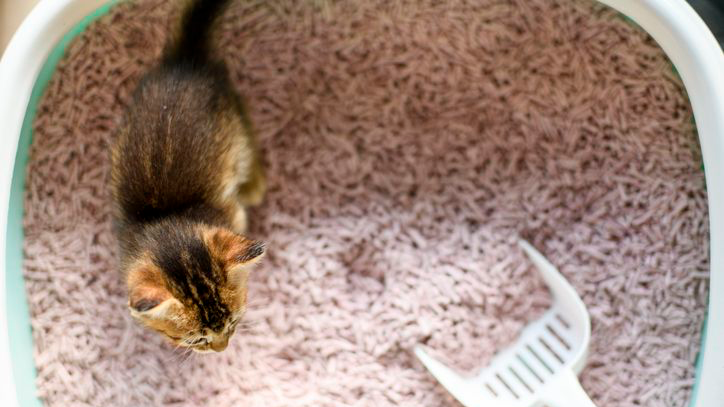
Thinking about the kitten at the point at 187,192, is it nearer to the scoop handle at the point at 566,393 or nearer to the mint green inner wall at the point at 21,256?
the mint green inner wall at the point at 21,256

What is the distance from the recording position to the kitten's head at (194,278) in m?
1.09

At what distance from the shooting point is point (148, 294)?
1.02 meters

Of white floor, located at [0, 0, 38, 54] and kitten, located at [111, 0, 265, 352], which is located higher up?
white floor, located at [0, 0, 38, 54]

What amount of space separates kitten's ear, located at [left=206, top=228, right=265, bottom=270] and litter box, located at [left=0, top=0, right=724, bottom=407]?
0.44m

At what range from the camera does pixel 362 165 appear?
61.2 inches

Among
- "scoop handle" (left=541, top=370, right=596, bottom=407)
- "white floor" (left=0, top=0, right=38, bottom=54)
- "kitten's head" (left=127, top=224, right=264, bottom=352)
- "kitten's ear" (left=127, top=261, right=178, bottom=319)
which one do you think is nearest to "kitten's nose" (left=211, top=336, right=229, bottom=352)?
"kitten's head" (left=127, top=224, right=264, bottom=352)

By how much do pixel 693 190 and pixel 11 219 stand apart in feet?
4.81

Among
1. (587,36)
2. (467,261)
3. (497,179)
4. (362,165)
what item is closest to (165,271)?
(362,165)

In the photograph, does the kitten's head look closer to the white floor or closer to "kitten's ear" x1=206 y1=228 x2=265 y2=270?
"kitten's ear" x1=206 y1=228 x2=265 y2=270

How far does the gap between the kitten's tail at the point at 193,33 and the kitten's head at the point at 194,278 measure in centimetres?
38

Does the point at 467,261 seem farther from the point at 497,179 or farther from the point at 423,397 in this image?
the point at 423,397

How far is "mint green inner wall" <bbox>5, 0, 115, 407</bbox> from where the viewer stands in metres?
1.29

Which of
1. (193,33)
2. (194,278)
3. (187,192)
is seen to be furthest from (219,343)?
(193,33)

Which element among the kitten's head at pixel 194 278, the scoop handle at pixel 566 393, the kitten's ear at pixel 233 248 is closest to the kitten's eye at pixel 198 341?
the kitten's head at pixel 194 278
